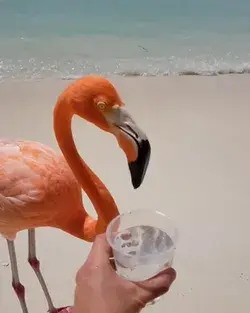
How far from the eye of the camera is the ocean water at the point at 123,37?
4555 mm

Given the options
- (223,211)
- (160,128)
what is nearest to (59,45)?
(160,128)

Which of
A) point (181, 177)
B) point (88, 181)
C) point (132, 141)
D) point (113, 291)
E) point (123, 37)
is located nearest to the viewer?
point (113, 291)

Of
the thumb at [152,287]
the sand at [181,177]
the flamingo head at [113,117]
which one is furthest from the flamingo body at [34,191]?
the thumb at [152,287]

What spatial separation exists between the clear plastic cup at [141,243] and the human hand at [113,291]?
0.04 metres

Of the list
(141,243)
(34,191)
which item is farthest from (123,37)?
(141,243)

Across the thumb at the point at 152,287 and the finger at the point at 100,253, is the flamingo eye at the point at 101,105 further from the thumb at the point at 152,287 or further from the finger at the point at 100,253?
the thumb at the point at 152,287

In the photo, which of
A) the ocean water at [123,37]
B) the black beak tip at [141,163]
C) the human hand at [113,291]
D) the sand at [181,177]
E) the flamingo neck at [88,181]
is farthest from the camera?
the ocean water at [123,37]

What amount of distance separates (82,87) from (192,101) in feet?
7.37

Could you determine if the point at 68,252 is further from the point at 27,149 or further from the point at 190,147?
the point at 190,147

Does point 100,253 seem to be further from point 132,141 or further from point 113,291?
point 132,141

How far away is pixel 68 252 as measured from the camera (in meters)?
2.30

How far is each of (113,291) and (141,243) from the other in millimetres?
166

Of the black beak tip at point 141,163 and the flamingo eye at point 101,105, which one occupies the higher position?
the flamingo eye at point 101,105

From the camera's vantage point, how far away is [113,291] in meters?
1.09
